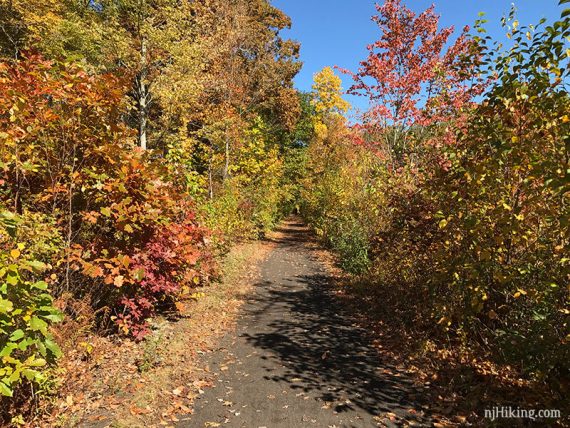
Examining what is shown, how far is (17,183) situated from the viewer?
492cm

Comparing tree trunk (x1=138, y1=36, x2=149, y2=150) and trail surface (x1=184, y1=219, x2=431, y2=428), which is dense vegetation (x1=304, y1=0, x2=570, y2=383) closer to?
trail surface (x1=184, y1=219, x2=431, y2=428)

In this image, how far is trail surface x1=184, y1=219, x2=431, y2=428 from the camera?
14.2 ft

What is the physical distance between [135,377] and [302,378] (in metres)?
2.32


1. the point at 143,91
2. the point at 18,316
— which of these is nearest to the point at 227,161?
the point at 143,91

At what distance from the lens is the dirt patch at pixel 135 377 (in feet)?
13.4

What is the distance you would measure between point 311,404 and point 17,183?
193 inches

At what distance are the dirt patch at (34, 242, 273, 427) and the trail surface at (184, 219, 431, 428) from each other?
1.11 ft

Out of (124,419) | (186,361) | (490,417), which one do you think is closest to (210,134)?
(186,361)

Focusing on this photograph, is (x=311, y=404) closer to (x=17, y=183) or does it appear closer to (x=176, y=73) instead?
(x=17, y=183)

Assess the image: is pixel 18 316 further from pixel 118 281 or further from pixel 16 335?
pixel 118 281

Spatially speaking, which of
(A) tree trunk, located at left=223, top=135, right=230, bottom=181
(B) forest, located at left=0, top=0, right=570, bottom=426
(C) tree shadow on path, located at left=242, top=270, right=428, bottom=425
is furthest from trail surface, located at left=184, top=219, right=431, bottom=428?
(A) tree trunk, located at left=223, top=135, right=230, bottom=181

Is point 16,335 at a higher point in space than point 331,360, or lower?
higher

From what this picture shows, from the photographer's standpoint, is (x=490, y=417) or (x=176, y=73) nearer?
(x=490, y=417)

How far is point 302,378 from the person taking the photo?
5.26m
